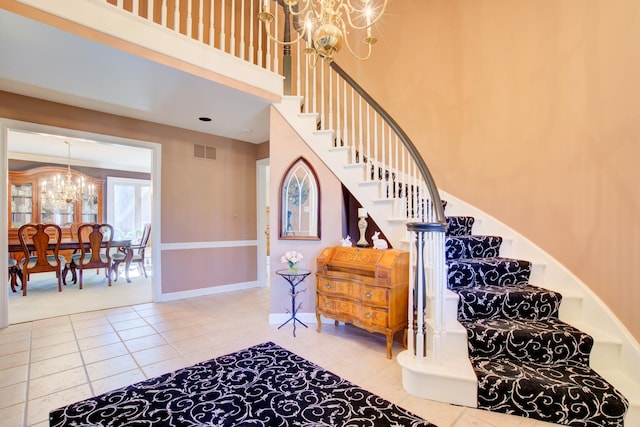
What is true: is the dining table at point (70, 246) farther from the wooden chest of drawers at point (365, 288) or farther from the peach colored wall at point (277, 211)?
the wooden chest of drawers at point (365, 288)

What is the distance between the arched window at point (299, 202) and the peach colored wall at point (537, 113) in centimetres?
159

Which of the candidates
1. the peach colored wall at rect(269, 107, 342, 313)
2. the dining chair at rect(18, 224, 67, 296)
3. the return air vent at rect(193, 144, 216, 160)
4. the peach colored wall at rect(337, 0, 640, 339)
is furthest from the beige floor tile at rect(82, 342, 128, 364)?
the peach colored wall at rect(337, 0, 640, 339)

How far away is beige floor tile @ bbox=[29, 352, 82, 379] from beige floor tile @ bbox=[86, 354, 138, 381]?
178 mm

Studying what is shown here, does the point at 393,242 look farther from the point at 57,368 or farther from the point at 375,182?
the point at 57,368

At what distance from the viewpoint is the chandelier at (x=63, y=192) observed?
22.6 ft

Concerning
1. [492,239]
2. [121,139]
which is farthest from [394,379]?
[121,139]

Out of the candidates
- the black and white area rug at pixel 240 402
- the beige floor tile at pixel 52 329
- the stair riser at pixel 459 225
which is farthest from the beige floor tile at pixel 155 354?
the stair riser at pixel 459 225

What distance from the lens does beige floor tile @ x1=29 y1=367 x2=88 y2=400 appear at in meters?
2.15

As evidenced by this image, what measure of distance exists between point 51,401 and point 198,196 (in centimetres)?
324

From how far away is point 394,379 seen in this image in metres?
2.30

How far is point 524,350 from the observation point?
83.3 inches

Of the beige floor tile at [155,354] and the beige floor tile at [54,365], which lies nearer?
the beige floor tile at [54,365]

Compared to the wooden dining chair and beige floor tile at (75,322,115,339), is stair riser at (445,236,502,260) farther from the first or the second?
the wooden dining chair

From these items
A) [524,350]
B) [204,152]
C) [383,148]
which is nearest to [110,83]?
[204,152]
